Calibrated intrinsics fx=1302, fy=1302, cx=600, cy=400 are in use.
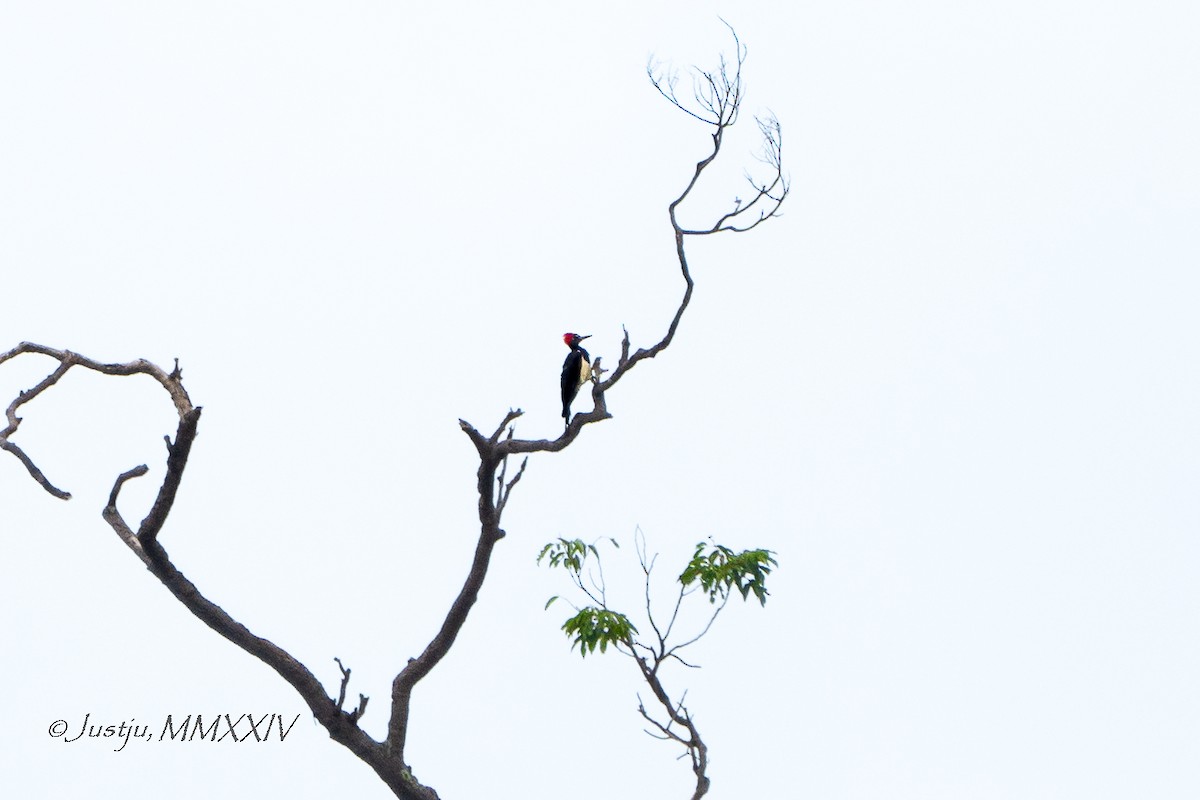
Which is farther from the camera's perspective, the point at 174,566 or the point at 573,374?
the point at 573,374

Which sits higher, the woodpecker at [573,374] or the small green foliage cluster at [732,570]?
the woodpecker at [573,374]

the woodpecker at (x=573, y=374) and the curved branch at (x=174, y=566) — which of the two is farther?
the woodpecker at (x=573, y=374)

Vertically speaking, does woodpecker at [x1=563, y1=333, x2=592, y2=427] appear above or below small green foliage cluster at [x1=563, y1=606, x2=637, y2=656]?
above

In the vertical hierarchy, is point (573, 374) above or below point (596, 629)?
above

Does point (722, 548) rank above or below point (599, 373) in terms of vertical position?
below

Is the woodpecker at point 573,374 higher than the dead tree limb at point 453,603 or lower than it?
higher

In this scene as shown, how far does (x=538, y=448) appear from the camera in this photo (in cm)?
674

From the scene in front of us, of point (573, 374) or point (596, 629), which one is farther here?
point (573, 374)

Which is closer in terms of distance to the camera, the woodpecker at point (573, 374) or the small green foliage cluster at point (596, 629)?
the small green foliage cluster at point (596, 629)

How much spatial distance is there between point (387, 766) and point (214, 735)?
1.30 metres

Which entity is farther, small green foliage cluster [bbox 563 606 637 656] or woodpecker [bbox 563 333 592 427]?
woodpecker [bbox 563 333 592 427]

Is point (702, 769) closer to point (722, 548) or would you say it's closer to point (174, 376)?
point (722, 548)

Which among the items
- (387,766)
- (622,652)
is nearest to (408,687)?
(387,766)

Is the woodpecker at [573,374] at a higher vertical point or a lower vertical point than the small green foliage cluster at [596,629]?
higher
